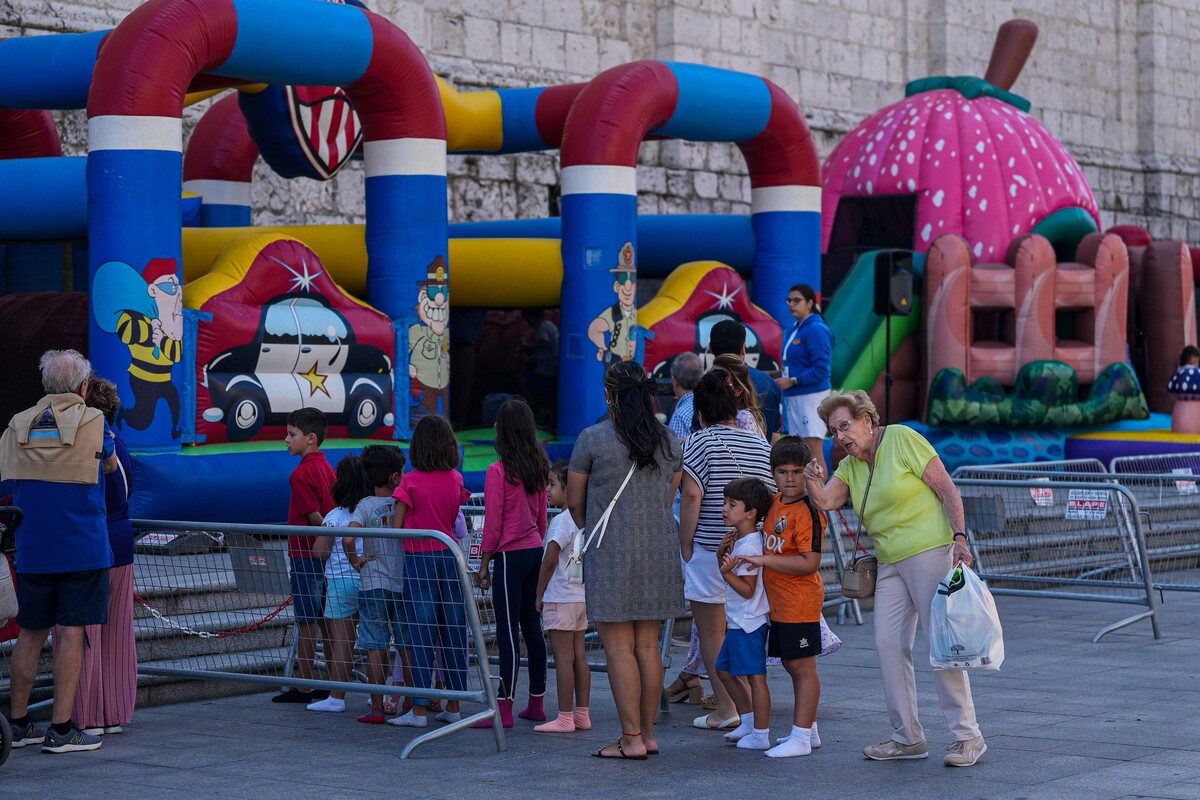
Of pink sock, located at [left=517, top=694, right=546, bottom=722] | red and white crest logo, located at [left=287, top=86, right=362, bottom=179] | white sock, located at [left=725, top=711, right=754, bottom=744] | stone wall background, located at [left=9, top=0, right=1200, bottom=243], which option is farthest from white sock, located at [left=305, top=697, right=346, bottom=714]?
stone wall background, located at [left=9, top=0, right=1200, bottom=243]

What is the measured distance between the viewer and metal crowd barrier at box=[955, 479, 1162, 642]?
10.2 meters

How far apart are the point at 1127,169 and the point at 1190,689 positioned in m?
20.0

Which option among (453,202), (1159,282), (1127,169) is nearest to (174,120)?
(453,202)

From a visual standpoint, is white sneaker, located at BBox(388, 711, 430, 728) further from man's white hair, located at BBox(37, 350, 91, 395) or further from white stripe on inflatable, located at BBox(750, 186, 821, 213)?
white stripe on inflatable, located at BBox(750, 186, 821, 213)

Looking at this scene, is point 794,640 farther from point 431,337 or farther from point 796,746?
point 431,337

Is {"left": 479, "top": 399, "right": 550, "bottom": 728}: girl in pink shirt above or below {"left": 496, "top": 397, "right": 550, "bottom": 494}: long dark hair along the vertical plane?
below

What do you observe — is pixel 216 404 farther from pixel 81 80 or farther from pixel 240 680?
pixel 240 680

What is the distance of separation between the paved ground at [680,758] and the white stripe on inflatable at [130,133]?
3.56 metres

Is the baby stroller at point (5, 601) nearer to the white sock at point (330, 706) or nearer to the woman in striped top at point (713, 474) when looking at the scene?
the white sock at point (330, 706)

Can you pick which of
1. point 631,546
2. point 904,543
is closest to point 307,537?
point 631,546

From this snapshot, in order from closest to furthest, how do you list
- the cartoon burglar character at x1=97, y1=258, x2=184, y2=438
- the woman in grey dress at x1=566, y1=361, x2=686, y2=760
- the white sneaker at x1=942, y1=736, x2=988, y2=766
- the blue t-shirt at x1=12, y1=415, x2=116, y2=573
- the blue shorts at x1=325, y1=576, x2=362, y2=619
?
the white sneaker at x1=942, y1=736, x2=988, y2=766 < the woman in grey dress at x1=566, y1=361, x2=686, y2=760 < the blue t-shirt at x1=12, y1=415, x2=116, y2=573 < the blue shorts at x1=325, y1=576, x2=362, y2=619 < the cartoon burglar character at x1=97, y1=258, x2=184, y2=438

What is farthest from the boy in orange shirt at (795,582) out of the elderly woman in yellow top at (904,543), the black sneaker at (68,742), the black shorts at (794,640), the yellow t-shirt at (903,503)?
the black sneaker at (68,742)

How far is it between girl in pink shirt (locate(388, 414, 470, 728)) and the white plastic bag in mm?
1924

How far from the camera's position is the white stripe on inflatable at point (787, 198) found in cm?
1423
